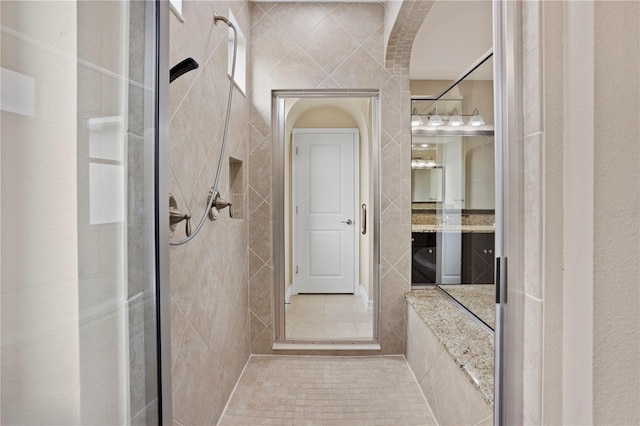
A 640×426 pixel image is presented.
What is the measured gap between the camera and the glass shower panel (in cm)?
42

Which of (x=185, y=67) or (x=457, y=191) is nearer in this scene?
(x=185, y=67)

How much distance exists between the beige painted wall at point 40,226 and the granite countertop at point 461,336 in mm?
1267

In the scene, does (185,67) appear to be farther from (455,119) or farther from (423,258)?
(423,258)

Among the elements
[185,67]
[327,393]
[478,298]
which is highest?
[185,67]

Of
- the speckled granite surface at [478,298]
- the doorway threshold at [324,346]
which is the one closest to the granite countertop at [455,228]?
the speckled granite surface at [478,298]

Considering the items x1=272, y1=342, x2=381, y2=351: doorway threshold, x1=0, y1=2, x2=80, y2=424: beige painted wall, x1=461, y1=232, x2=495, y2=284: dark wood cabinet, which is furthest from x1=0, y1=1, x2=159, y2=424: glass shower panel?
x1=272, y1=342, x2=381, y2=351: doorway threshold

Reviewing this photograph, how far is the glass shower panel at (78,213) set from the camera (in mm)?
423

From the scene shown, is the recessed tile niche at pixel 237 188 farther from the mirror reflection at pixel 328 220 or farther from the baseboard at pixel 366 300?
the baseboard at pixel 366 300

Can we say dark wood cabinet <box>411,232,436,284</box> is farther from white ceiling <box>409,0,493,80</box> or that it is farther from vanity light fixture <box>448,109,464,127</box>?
white ceiling <box>409,0,493,80</box>

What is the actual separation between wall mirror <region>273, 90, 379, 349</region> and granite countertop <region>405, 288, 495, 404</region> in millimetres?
433

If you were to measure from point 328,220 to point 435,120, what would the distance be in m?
1.05

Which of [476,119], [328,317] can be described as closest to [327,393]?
[328,317]

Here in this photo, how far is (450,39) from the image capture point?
2.85m

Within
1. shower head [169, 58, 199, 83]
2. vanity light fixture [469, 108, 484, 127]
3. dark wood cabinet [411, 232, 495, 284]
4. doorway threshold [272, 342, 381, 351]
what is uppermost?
vanity light fixture [469, 108, 484, 127]
